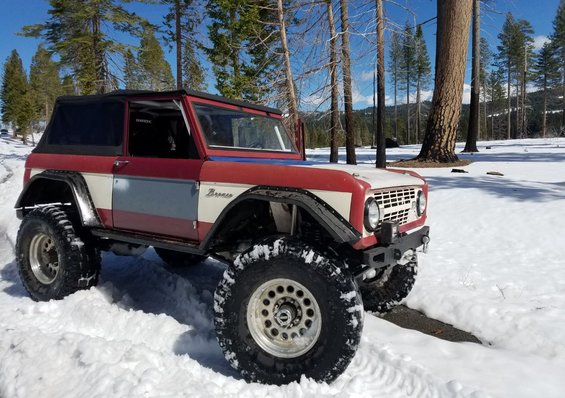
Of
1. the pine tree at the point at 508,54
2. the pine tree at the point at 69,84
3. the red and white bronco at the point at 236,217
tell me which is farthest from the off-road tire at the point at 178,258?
the pine tree at the point at 508,54

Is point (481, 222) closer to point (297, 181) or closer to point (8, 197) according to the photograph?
point (297, 181)

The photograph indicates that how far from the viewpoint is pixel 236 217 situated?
324cm

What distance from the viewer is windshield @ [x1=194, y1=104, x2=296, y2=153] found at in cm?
373

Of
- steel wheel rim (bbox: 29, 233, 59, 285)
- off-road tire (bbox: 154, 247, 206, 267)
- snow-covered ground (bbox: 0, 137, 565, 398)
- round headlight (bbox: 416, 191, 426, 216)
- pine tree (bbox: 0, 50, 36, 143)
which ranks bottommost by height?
snow-covered ground (bbox: 0, 137, 565, 398)

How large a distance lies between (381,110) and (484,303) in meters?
13.3

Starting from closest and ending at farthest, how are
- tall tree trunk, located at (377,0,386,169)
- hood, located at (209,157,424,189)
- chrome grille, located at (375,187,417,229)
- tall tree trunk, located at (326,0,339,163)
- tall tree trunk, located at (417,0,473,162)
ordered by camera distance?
1. hood, located at (209,157,424,189)
2. chrome grille, located at (375,187,417,229)
3. tall tree trunk, located at (417,0,473,162)
4. tall tree trunk, located at (377,0,386,169)
5. tall tree trunk, located at (326,0,339,163)

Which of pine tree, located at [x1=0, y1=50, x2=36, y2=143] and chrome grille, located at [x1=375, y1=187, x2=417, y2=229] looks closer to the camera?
chrome grille, located at [x1=375, y1=187, x2=417, y2=229]

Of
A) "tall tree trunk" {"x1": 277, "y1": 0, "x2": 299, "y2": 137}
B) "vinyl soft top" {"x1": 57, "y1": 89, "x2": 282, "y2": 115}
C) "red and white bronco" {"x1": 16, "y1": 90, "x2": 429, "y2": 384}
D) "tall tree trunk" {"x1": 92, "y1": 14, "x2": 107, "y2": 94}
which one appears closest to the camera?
"red and white bronco" {"x1": 16, "y1": 90, "x2": 429, "y2": 384}

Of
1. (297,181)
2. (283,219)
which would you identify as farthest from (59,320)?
(297,181)

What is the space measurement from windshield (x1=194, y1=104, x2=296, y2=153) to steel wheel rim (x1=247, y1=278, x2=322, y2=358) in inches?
55.8

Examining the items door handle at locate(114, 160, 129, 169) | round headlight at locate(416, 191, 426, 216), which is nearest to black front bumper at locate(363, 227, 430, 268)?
round headlight at locate(416, 191, 426, 216)

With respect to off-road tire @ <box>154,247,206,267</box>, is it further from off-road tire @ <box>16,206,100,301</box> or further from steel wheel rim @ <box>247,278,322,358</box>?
steel wheel rim @ <box>247,278,322,358</box>

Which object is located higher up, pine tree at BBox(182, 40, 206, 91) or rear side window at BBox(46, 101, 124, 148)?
pine tree at BBox(182, 40, 206, 91)

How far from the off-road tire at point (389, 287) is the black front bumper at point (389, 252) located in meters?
0.74
